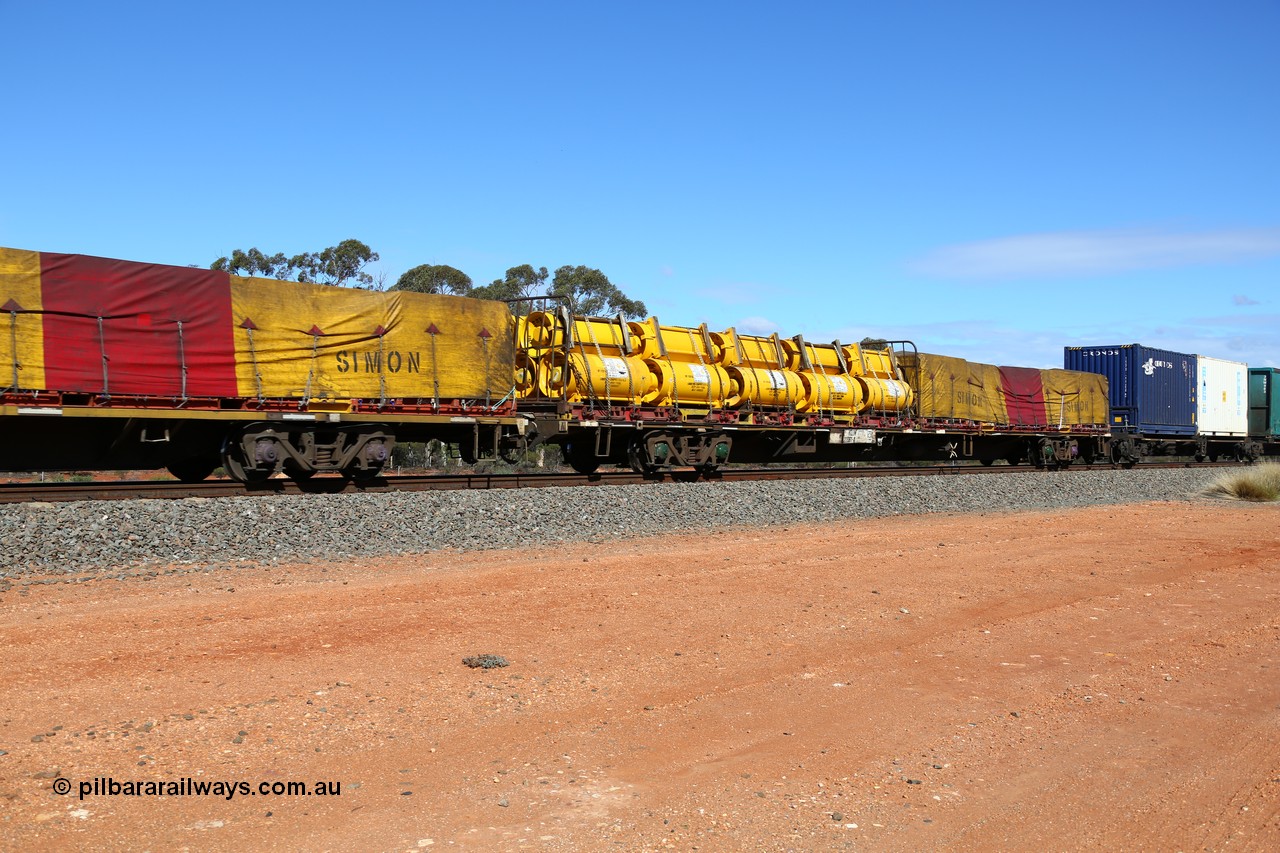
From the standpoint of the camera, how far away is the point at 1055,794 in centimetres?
468

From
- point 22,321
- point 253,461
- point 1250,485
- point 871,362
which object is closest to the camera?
point 22,321

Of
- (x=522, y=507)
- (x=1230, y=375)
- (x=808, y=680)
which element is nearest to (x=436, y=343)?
(x=522, y=507)

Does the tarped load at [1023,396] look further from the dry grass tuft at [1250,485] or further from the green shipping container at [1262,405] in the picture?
the green shipping container at [1262,405]

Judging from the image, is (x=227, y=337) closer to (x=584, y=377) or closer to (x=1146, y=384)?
(x=584, y=377)

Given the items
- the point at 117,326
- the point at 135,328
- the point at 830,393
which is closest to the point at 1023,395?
the point at 830,393

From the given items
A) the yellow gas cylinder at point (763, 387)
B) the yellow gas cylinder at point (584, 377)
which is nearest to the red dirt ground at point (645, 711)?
the yellow gas cylinder at point (584, 377)

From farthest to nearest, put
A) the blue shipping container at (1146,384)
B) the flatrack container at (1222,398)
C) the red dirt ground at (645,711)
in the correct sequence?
the flatrack container at (1222,398) < the blue shipping container at (1146,384) < the red dirt ground at (645,711)

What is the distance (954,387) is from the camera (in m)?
27.4

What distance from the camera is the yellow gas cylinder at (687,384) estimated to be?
20.2 metres

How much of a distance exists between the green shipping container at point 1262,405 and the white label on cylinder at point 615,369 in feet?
105

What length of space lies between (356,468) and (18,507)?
5279 millimetres

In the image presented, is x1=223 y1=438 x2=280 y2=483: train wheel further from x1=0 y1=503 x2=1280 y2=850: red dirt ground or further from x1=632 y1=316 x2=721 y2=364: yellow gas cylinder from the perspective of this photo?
x1=632 y1=316 x2=721 y2=364: yellow gas cylinder

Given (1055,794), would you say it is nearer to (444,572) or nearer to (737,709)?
(737,709)

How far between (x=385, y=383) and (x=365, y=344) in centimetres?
66
